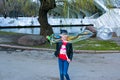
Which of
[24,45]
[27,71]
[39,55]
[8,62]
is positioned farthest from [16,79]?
[24,45]

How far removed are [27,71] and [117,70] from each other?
297 cm

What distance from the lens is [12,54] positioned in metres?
14.7

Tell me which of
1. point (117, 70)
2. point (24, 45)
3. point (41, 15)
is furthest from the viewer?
point (41, 15)

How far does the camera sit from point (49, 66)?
37.6 ft

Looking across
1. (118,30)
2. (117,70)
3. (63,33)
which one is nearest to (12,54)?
→ (117,70)

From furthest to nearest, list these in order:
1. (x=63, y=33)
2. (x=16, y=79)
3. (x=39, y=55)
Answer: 1. (x=39, y=55)
2. (x=16, y=79)
3. (x=63, y=33)

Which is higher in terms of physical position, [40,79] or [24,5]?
[24,5]

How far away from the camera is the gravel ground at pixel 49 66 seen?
956 cm

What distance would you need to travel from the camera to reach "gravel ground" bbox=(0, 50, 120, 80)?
9.56 meters

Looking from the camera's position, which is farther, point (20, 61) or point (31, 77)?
point (20, 61)

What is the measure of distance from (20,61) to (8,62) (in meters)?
0.50

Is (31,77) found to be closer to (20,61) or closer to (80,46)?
(20,61)

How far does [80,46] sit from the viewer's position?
680 inches

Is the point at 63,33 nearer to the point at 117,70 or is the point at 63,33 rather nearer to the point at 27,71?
the point at 27,71
